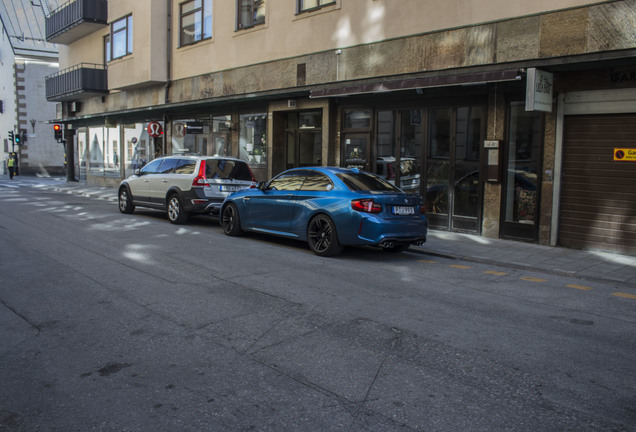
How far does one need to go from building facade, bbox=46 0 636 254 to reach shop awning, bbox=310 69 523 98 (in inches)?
1.4

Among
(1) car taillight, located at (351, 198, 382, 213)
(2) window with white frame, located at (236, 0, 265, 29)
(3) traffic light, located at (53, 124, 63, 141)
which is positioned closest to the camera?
(1) car taillight, located at (351, 198, 382, 213)

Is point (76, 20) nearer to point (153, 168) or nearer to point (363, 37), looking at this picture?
point (153, 168)

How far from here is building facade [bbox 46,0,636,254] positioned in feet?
34.6

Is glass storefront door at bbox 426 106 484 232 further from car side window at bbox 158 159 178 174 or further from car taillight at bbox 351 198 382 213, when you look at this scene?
car side window at bbox 158 159 178 174

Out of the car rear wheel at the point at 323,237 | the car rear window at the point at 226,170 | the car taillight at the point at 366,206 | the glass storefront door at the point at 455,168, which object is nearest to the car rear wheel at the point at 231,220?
the car rear window at the point at 226,170

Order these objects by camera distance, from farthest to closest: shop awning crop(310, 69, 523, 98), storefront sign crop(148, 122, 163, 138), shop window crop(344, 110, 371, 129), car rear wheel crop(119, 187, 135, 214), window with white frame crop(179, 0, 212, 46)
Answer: storefront sign crop(148, 122, 163, 138), window with white frame crop(179, 0, 212, 46), car rear wheel crop(119, 187, 135, 214), shop window crop(344, 110, 371, 129), shop awning crop(310, 69, 523, 98)

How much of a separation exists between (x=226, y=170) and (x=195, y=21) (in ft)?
33.1

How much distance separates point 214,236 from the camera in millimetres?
11617

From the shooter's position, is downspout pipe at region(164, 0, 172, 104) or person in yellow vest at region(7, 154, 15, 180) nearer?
downspout pipe at region(164, 0, 172, 104)

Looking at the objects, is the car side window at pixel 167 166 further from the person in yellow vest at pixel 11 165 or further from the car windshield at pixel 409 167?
the person in yellow vest at pixel 11 165

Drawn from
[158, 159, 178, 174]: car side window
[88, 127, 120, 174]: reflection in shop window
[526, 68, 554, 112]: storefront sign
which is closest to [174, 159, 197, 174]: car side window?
[158, 159, 178, 174]: car side window

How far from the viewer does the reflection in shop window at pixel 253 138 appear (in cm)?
1859

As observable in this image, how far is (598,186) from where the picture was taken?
35.3ft

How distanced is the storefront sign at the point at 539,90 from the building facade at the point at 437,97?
27mm
